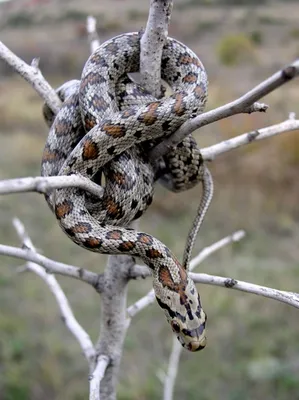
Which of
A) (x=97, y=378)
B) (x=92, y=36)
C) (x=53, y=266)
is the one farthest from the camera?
(x=92, y=36)

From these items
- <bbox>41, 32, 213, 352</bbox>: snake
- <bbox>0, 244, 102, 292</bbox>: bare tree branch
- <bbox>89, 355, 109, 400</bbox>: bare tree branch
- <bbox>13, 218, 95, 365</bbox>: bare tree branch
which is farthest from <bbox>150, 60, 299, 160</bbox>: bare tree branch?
<bbox>89, 355, 109, 400</bbox>: bare tree branch

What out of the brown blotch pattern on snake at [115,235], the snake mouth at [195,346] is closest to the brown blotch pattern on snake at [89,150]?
the brown blotch pattern on snake at [115,235]

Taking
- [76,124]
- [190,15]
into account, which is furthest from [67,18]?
[76,124]

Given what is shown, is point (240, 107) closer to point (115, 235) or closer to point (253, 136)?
point (115, 235)

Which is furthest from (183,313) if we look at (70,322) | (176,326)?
(70,322)

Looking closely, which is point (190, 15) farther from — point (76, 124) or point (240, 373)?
point (76, 124)

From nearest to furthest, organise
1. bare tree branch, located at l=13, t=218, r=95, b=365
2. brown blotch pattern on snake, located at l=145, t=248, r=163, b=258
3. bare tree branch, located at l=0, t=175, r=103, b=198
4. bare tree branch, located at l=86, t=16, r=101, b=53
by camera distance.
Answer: bare tree branch, located at l=0, t=175, r=103, b=198 < brown blotch pattern on snake, located at l=145, t=248, r=163, b=258 < bare tree branch, located at l=13, t=218, r=95, b=365 < bare tree branch, located at l=86, t=16, r=101, b=53

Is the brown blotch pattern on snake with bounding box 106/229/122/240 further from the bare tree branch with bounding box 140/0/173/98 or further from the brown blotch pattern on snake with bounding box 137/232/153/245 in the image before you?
the bare tree branch with bounding box 140/0/173/98
